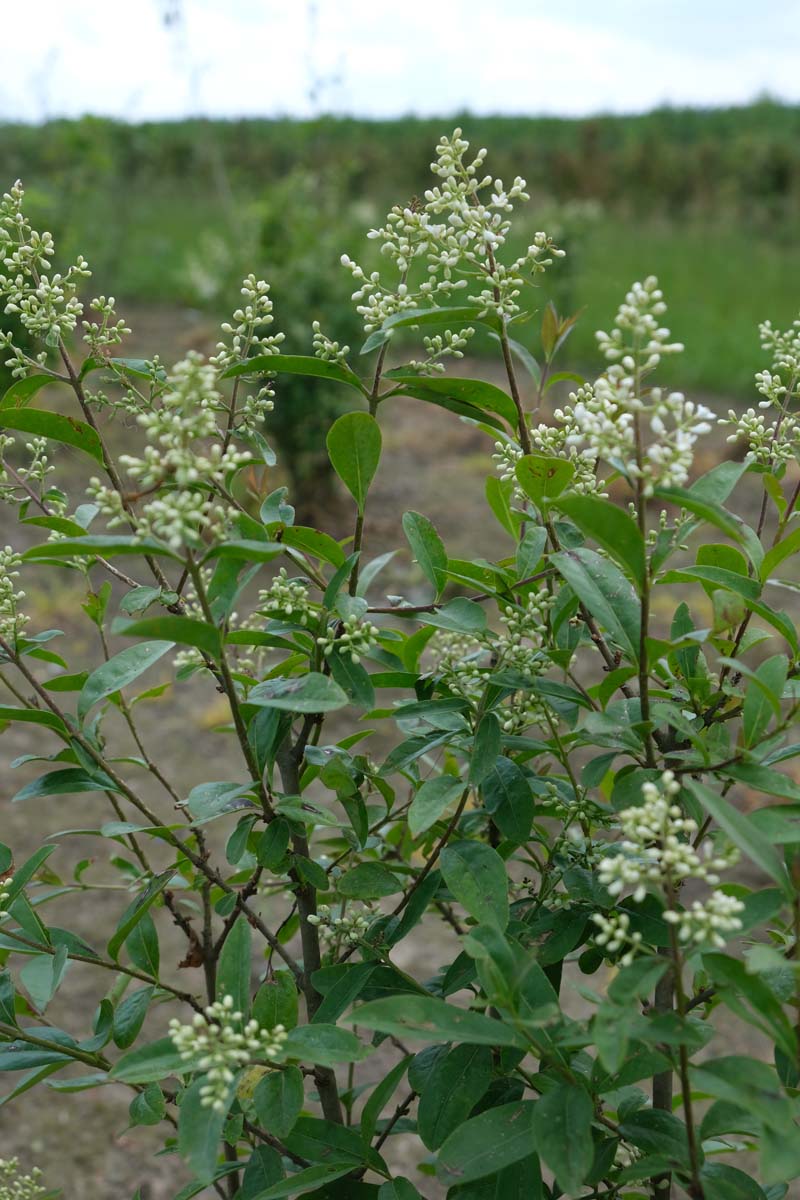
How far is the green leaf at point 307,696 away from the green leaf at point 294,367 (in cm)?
28

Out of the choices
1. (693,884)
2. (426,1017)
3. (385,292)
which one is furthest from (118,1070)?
(693,884)

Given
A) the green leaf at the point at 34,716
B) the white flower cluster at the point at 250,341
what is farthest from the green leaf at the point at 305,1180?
the white flower cluster at the point at 250,341

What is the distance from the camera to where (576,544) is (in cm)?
104

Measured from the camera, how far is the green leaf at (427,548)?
42.4 inches

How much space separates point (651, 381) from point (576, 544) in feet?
19.6

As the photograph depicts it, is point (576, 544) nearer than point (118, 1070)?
No

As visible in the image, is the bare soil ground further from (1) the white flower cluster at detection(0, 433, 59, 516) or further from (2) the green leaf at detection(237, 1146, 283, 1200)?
(1) the white flower cluster at detection(0, 433, 59, 516)

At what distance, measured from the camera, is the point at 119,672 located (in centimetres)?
101

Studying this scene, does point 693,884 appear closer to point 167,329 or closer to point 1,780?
point 1,780

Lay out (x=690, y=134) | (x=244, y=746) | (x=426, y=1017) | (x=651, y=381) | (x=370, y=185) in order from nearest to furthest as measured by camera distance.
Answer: (x=426, y=1017) < (x=244, y=746) < (x=651, y=381) < (x=370, y=185) < (x=690, y=134)

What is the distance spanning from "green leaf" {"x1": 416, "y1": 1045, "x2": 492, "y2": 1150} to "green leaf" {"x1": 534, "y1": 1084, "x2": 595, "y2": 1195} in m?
0.17

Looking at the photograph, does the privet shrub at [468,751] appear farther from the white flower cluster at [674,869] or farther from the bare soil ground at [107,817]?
the bare soil ground at [107,817]

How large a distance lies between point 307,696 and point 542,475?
280 millimetres

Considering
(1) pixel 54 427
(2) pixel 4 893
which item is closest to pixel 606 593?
(1) pixel 54 427
